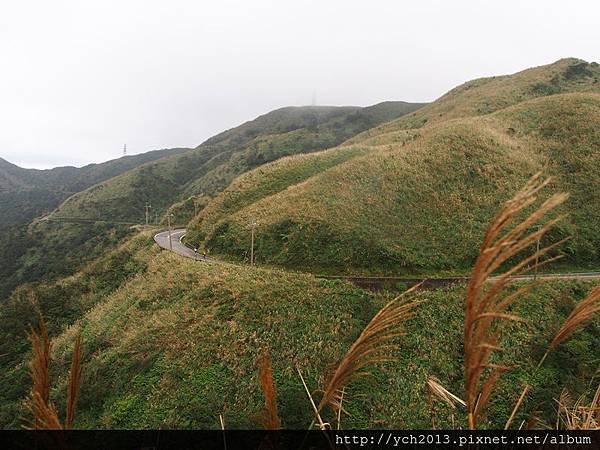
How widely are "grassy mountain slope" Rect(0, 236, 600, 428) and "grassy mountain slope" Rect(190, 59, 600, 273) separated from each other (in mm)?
4437

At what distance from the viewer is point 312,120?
18762 cm

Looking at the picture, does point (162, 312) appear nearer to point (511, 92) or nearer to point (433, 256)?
point (433, 256)

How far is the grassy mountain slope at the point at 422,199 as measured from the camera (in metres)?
24.7

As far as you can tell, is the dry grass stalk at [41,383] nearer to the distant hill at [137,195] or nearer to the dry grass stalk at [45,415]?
the dry grass stalk at [45,415]

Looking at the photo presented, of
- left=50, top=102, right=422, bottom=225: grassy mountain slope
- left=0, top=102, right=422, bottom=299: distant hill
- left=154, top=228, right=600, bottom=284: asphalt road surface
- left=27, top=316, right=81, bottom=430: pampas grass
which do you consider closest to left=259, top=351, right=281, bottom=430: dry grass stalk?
left=27, top=316, right=81, bottom=430: pampas grass

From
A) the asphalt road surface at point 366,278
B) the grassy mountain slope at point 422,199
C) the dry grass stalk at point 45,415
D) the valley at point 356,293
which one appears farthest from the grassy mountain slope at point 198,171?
the dry grass stalk at point 45,415

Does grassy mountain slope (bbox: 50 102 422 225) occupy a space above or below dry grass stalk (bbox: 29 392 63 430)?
above

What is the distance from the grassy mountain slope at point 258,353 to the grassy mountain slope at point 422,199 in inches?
175

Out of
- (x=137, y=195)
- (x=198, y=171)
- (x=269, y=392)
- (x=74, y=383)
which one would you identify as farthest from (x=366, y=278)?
(x=198, y=171)

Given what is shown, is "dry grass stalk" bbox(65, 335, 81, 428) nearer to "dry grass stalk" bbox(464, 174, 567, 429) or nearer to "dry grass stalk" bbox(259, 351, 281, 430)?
"dry grass stalk" bbox(259, 351, 281, 430)

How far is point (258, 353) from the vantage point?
1664cm

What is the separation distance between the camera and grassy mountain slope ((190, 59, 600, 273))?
24.7 meters

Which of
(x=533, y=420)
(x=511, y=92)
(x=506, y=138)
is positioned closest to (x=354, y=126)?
(x=511, y=92)

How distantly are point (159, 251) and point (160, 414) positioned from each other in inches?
755
